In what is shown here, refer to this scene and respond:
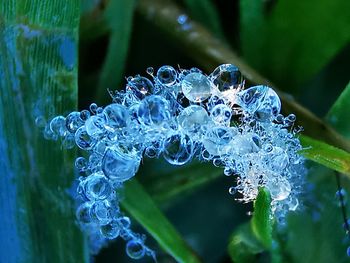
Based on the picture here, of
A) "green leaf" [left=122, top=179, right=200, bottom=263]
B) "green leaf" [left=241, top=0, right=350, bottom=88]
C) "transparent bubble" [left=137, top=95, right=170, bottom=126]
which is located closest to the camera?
"transparent bubble" [left=137, top=95, right=170, bottom=126]

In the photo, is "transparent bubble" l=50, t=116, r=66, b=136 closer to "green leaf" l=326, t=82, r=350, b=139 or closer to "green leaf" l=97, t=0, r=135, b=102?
"green leaf" l=97, t=0, r=135, b=102

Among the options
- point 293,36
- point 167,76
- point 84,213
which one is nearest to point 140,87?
point 167,76

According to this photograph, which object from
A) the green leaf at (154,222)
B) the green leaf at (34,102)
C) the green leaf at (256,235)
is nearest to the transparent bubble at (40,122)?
the green leaf at (34,102)

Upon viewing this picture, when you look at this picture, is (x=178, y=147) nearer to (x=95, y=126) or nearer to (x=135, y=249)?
(x=95, y=126)

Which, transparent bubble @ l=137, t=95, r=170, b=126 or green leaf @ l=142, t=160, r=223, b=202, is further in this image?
green leaf @ l=142, t=160, r=223, b=202

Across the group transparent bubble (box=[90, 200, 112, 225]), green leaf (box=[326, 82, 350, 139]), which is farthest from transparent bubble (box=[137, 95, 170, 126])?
green leaf (box=[326, 82, 350, 139])

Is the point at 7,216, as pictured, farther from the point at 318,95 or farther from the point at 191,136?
the point at 318,95
